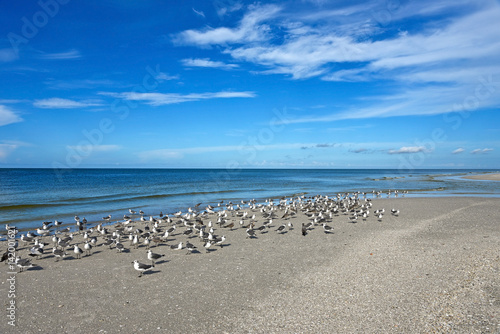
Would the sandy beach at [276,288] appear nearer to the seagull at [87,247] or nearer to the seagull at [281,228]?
the seagull at [87,247]

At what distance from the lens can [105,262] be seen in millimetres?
12547

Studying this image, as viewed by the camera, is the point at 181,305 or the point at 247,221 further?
the point at 247,221

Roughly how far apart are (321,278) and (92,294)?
6848mm

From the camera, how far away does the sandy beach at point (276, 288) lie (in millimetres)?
7176

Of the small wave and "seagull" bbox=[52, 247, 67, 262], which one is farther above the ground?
the small wave

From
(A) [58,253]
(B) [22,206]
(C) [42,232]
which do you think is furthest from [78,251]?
(B) [22,206]

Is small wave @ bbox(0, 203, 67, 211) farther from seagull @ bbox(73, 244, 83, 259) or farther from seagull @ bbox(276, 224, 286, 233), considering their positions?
seagull @ bbox(276, 224, 286, 233)

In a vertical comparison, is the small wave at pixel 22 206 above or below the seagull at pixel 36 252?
above

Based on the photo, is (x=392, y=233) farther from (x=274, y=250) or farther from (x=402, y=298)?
(x=402, y=298)

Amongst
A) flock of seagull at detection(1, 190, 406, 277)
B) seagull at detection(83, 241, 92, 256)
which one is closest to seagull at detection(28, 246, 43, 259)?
flock of seagull at detection(1, 190, 406, 277)

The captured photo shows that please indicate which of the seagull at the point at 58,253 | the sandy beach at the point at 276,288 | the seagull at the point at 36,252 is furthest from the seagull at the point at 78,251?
the seagull at the point at 36,252

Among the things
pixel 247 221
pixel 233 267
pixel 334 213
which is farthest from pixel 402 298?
pixel 334 213

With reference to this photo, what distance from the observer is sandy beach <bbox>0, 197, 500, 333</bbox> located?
7.18m

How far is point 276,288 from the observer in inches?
367
